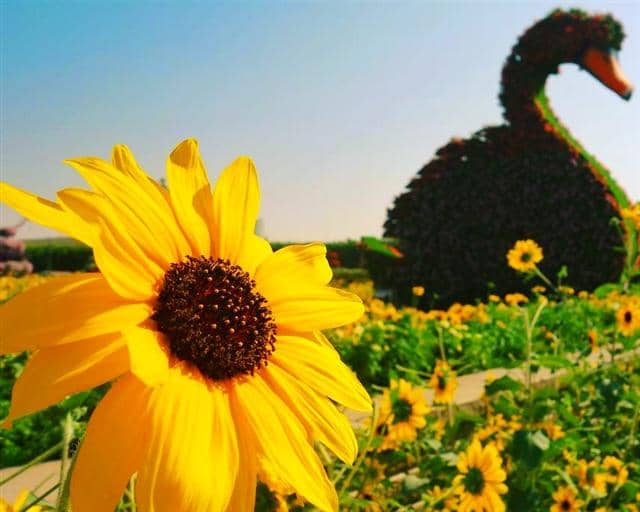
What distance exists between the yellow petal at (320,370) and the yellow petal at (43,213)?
0.26 metres

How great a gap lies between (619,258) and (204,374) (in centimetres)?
1192

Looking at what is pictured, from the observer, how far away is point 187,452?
0.65 m

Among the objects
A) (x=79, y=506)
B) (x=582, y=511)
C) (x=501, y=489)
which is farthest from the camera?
(x=582, y=511)

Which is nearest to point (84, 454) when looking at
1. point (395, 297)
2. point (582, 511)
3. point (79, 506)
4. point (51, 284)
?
point (79, 506)

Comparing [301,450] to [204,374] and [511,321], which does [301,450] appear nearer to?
[204,374]

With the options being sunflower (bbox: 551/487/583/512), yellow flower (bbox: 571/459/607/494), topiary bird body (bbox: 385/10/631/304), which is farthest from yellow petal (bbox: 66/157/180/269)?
topiary bird body (bbox: 385/10/631/304)

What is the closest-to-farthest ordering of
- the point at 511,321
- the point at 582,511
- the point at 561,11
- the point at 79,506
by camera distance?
1. the point at 79,506
2. the point at 582,511
3. the point at 511,321
4. the point at 561,11

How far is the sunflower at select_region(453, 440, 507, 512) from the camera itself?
2.26m

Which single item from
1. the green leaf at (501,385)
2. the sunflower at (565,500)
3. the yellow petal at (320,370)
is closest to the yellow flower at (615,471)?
the sunflower at (565,500)

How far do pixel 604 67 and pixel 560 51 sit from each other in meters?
0.88

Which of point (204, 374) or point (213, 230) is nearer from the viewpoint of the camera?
point (204, 374)

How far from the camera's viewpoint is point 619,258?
1162 cm

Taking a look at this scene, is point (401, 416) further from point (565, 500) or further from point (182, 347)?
point (182, 347)

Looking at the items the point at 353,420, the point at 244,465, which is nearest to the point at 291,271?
the point at 244,465
